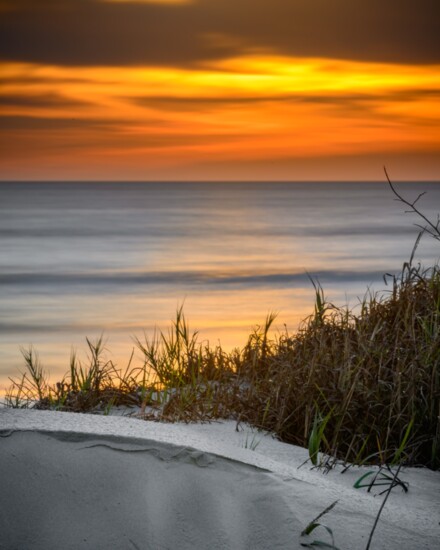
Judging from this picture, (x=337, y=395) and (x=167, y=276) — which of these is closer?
(x=337, y=395)

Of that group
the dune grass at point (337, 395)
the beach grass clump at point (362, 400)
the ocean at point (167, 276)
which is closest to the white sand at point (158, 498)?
the dune grass at point (337, 395)

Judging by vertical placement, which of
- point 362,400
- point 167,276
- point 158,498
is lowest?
point 158,498

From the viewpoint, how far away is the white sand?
6.66 feet

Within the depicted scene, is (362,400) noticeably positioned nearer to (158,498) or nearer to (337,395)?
(337,395)

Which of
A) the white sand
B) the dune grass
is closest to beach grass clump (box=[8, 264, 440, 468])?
the dune grass

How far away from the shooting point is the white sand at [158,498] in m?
2.03

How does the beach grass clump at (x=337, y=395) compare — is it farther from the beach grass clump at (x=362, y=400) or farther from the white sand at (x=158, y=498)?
the white sand at (x=158, y=498)

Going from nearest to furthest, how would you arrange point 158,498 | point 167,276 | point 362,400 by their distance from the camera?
point 158,498, point 362,400, point 167,276

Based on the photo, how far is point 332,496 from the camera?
90.1 inches

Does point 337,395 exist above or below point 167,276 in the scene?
below

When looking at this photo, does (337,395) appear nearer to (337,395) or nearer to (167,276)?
(337,395)

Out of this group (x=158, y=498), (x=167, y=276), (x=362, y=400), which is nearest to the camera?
(x=158, y=498)

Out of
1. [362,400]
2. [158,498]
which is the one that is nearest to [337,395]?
[362,400]

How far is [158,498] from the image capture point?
2121 millimetres
